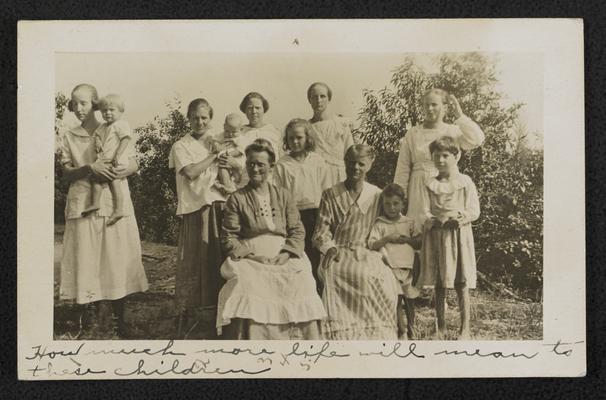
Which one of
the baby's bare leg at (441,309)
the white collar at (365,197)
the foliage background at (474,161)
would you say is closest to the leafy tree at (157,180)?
the foliage background at (474,161)

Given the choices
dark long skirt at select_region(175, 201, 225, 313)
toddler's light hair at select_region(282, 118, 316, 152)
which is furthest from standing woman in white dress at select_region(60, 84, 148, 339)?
toddler's light hair at select_region(282, 118, 316, 152)

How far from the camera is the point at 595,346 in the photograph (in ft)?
6.73

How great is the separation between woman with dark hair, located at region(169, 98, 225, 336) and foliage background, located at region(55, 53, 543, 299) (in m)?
0.03

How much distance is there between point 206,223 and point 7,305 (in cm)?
65

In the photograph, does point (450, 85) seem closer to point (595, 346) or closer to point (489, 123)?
point (489, 123)

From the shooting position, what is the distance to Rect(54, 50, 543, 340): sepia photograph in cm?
201

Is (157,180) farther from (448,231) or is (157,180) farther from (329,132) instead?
(448,231)

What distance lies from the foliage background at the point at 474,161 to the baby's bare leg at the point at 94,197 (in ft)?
0.28

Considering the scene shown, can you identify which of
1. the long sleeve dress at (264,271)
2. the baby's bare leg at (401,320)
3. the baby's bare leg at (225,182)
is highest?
the baby's bare leg at (225,182)

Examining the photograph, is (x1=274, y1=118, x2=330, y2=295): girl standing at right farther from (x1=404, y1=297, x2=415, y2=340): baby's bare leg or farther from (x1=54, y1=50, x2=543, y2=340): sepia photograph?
(x1=404, y1=297, x2=415, y2=340): baby's bare leg

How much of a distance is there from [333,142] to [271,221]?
11.9 inches

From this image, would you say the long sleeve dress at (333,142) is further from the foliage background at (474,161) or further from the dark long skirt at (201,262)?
the dark long skirt at (201,262)

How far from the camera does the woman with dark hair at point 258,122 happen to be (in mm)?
2023

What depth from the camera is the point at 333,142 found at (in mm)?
2027
